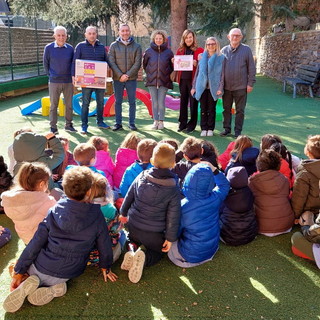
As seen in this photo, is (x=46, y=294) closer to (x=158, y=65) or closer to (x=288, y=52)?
(x=158, y=65)

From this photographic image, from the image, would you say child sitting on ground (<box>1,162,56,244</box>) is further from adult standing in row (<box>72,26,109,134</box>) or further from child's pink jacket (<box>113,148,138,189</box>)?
adult standing in row (<box>72,26,109,134</box>)

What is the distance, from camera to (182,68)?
268 inches

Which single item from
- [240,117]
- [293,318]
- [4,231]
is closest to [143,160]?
[4,231]

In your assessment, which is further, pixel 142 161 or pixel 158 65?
pixel 158 65

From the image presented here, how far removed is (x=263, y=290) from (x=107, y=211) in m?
1.29

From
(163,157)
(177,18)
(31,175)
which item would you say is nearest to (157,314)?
(163,157)

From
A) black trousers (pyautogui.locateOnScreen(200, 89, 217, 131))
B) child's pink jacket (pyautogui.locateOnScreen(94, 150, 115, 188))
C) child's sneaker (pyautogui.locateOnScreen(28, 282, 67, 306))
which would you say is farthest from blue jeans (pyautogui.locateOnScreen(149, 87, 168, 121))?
child's sneaker (pyautogui.locateOnScreen(28, 282, 67, 306))

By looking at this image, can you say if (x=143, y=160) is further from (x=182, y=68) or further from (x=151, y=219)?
(x=182, y=68)

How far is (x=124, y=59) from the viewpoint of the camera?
273 inches

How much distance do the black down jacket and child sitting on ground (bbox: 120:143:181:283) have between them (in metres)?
4.35

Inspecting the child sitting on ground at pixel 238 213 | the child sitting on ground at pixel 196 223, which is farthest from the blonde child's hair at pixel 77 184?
the child sitting on ground at pixel 238 213

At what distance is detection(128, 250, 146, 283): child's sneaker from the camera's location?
2.69 meters

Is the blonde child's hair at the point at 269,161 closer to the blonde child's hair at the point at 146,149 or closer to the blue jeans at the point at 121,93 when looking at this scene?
the blonde child's hair at the point at 146,149

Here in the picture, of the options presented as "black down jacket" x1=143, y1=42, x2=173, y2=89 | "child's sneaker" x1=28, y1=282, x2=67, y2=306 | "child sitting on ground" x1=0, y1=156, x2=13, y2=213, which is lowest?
"child's sneaker" x1=28, y1=282, x2=67, y2=306
